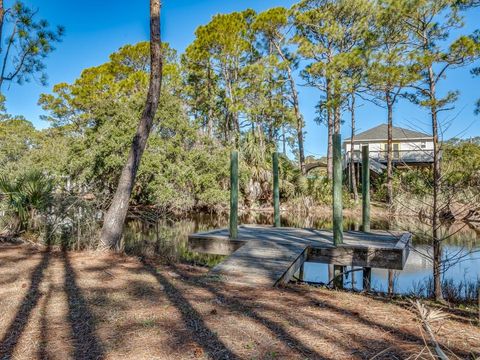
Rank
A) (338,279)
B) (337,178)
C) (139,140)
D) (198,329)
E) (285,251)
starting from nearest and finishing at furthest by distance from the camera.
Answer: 1. (198,329)
2. (337,178)
3. (285,251)
4. (139,140)
5. (338,279)

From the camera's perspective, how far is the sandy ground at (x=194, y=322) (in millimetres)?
2467

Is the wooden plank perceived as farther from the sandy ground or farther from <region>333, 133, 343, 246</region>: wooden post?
<region>333, 133, 343, 246</region>: wooden post

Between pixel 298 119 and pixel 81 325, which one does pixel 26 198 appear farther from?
pixel 298 119

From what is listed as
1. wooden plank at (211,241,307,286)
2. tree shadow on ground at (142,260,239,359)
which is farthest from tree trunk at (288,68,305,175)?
tree shadow on ground at (142,260,239,359)

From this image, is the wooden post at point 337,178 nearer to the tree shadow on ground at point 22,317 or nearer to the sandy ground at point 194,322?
the sandy ground at point 194,322

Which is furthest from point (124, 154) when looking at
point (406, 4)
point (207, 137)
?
point (406, 4)

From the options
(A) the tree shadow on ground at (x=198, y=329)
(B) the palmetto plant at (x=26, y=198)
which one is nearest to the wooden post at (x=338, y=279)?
(A) the tree shadow on ground at (x=198, y=329)

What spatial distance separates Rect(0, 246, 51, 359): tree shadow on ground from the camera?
2.48 m

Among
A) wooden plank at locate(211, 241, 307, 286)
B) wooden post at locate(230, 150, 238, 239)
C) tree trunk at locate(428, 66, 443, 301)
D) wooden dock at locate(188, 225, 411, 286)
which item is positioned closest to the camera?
tree trunk at locate(428, 66, 443, 301)

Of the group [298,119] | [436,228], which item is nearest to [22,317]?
[436,228]

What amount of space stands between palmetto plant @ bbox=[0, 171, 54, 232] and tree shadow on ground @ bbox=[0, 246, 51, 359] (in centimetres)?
267

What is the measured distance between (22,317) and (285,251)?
406cm

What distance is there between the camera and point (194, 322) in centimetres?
299

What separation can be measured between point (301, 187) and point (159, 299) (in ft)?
53.0
